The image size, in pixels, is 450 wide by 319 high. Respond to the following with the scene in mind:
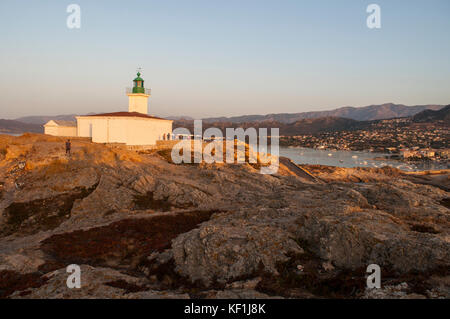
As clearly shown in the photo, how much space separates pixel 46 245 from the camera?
55.1 feet

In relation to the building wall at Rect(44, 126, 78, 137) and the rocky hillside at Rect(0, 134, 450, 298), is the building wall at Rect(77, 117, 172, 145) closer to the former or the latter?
the building wall at Rect(44, 126, 78, 137)

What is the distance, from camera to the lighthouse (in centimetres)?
5207

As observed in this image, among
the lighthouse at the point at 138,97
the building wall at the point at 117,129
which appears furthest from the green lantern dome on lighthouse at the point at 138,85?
the building wall at the point at 117,129

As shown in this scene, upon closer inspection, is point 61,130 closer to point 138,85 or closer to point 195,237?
point 138,85

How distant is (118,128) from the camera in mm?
43375

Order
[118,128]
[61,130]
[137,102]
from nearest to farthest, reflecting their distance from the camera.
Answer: [118,128], [61,130], [137,102]

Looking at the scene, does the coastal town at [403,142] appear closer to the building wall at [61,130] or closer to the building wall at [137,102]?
the building wall at [137,102]

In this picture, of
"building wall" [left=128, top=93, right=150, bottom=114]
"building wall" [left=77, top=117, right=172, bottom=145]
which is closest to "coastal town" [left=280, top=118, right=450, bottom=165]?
"building wall" [left=128, top=93, right=150, bottom=114]

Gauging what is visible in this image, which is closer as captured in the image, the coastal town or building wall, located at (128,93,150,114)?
building wall, located at (128,93,150,114)

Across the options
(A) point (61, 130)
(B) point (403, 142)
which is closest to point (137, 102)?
(A) point (61, 130)

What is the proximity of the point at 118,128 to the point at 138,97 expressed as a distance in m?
11.0

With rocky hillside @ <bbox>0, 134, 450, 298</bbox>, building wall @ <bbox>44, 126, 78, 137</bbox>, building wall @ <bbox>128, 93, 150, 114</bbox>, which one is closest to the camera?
rocky hillside @ <bbox>0, 134, 450, 298</bbox>

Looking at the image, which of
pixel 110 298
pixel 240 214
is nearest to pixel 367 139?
pixel 240 214

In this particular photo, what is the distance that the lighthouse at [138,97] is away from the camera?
52069mm
